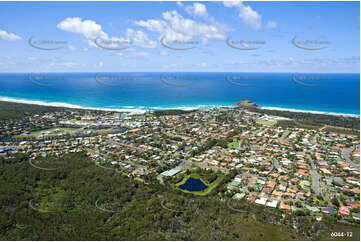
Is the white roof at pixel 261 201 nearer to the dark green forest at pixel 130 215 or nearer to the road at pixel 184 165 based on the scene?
the dark green forest at pixel 130 215

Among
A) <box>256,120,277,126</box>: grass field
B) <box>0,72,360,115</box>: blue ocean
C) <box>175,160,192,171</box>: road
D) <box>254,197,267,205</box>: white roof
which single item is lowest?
<box>254,197,267,205</box>: white roof

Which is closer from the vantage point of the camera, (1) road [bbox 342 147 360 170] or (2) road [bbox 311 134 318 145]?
(1) road [bbox 342 147 360 170]

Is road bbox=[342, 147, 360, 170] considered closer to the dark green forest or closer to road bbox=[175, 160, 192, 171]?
the dark green forest

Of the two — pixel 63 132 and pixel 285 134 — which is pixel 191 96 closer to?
pixel 285 134

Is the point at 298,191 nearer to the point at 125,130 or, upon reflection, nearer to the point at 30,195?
the point at 30,195

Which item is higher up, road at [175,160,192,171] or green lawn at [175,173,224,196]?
road at [175,160,192,171]

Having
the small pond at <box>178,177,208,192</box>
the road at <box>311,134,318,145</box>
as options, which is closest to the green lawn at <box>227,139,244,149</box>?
the road at <box>311,134,318,145</box>

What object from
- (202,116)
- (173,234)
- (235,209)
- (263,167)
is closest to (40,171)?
(173,234)
